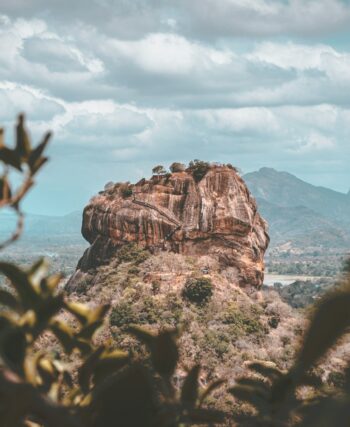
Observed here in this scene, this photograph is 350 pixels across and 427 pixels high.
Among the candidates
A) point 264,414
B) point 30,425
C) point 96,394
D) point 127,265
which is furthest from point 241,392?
point 127,265

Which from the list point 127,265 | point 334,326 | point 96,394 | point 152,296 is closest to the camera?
point 334,326

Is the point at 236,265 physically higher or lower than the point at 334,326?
lower

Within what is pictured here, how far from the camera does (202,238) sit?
171ft

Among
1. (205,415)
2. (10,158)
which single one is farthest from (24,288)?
(205,415)

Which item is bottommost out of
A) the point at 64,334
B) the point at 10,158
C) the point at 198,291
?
the point at 198,291

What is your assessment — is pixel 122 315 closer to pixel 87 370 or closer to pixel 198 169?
pixel 198 169

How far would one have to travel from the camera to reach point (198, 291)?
152 ft

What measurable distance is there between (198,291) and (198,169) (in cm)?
1242

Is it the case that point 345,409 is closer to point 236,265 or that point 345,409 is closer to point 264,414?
point 264,414

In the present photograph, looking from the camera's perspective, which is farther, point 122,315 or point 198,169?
point 198,169

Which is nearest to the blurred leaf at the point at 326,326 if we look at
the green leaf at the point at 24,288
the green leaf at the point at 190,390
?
the green leaf at the point at 190,390

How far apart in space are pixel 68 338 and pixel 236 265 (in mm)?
49001

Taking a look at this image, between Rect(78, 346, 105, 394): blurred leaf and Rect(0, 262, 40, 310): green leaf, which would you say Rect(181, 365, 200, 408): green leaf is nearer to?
Rect(78, 346, 105, 394): blurred leaf

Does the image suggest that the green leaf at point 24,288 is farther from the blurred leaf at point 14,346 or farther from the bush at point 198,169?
the bush at point 198,169
